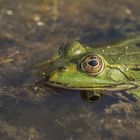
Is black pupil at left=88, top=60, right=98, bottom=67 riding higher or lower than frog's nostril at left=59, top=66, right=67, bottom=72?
higher

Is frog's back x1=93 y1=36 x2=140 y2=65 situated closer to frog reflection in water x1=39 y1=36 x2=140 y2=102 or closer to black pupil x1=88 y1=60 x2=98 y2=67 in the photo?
frog reflection in water x1=39 y1=36 x2=140 y2=102

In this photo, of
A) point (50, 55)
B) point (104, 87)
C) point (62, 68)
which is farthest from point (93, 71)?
point (50, 55)

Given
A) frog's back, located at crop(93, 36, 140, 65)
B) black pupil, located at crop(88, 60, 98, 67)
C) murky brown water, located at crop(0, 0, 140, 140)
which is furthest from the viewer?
frog's back, located at crop(93, 36, 140, 65)

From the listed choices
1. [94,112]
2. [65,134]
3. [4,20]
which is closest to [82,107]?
[94,112]

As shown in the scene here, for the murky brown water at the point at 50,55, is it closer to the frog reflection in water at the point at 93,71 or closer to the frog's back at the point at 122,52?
the frog reflection in water at the point at 93,71

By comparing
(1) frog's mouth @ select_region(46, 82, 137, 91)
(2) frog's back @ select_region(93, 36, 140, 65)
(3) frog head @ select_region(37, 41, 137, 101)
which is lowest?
(1) frog's mouth @ select_region(46, 82, 137, 91)

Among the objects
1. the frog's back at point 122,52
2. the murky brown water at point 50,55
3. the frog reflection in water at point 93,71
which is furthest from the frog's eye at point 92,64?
the murky brown water at point 50,55

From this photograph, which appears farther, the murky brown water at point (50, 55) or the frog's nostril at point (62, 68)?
the frog's nostril at point (62, 68)

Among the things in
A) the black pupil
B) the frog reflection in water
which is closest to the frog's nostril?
the frog reflection in water
